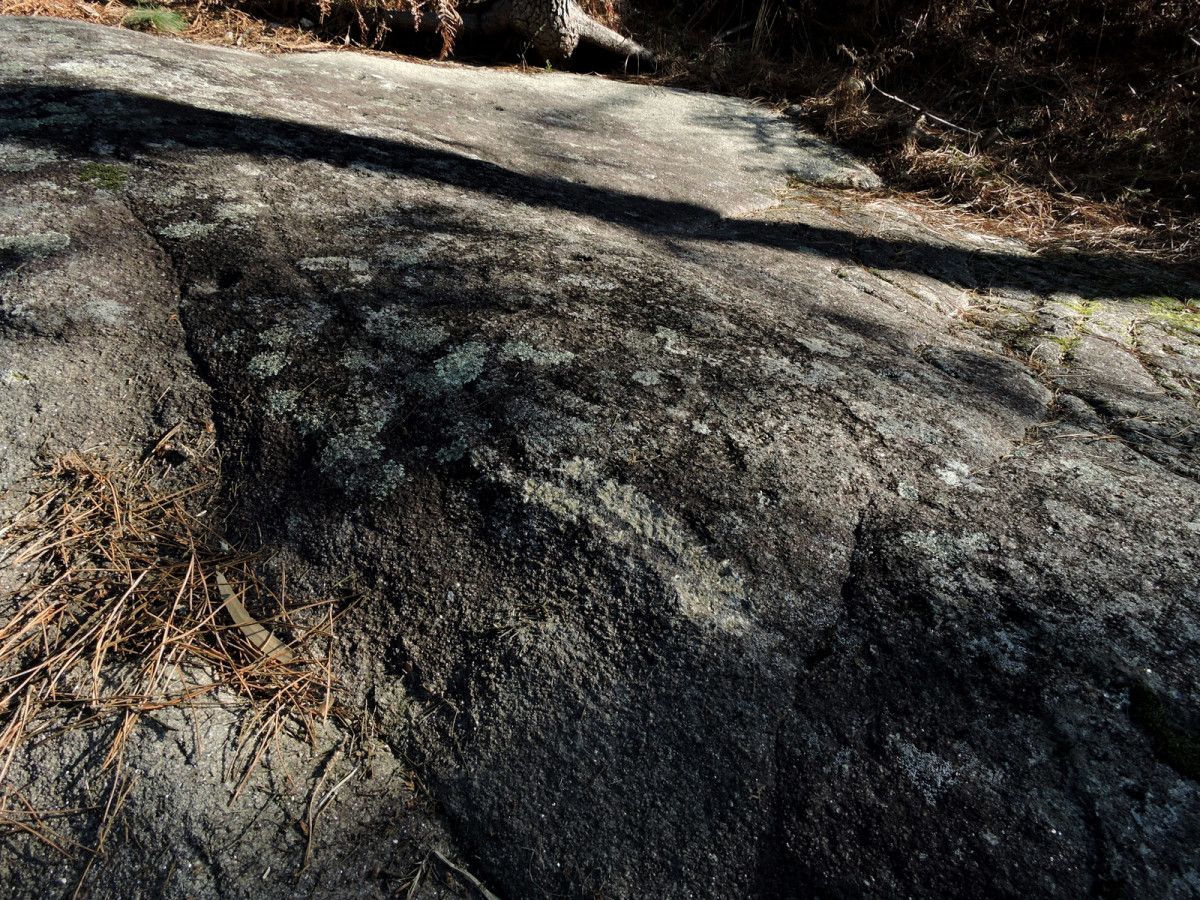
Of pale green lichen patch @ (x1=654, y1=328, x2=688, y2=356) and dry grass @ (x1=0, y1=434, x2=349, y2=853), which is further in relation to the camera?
pale green lichen patch @ (x1=654, y1=328, x2=688, y2=356)

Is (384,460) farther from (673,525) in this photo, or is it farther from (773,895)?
(773,895)

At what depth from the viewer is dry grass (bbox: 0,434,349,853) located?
1435mm

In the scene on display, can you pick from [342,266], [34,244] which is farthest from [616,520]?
[34,244]

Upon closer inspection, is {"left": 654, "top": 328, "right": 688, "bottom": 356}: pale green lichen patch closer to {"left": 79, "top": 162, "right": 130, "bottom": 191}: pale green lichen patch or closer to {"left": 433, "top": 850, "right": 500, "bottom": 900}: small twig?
{"left": 433, "top": 850, "right": 500, "bottom": 900}: small twig

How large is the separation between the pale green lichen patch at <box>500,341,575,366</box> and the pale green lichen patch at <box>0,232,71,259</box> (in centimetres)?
130

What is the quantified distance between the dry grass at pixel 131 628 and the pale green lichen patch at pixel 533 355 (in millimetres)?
791

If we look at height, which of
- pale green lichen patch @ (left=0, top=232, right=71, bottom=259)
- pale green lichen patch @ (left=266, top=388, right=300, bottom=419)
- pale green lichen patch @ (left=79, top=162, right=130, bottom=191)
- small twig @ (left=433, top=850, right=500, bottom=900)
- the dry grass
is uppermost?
pale green lichen patch @ (left=79, top=162, right=130, bottom=191)

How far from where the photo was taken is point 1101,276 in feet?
12.0

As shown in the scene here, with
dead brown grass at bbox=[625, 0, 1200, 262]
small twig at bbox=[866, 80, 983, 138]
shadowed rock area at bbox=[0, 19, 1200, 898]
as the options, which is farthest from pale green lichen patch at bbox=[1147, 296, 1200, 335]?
small twig at bbox=[866, 80, 983, 138]

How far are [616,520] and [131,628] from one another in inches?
40.3

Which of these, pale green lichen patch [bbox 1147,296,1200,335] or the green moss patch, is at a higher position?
Result: pale green lichen patch [bbox 1147,296,1200,335]

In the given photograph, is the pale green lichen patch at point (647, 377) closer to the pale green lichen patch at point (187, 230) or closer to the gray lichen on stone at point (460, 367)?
the gray lichen on stone at point (460, 367)

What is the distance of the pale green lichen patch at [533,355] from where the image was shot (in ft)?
6.66

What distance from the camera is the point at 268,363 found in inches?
78.2
